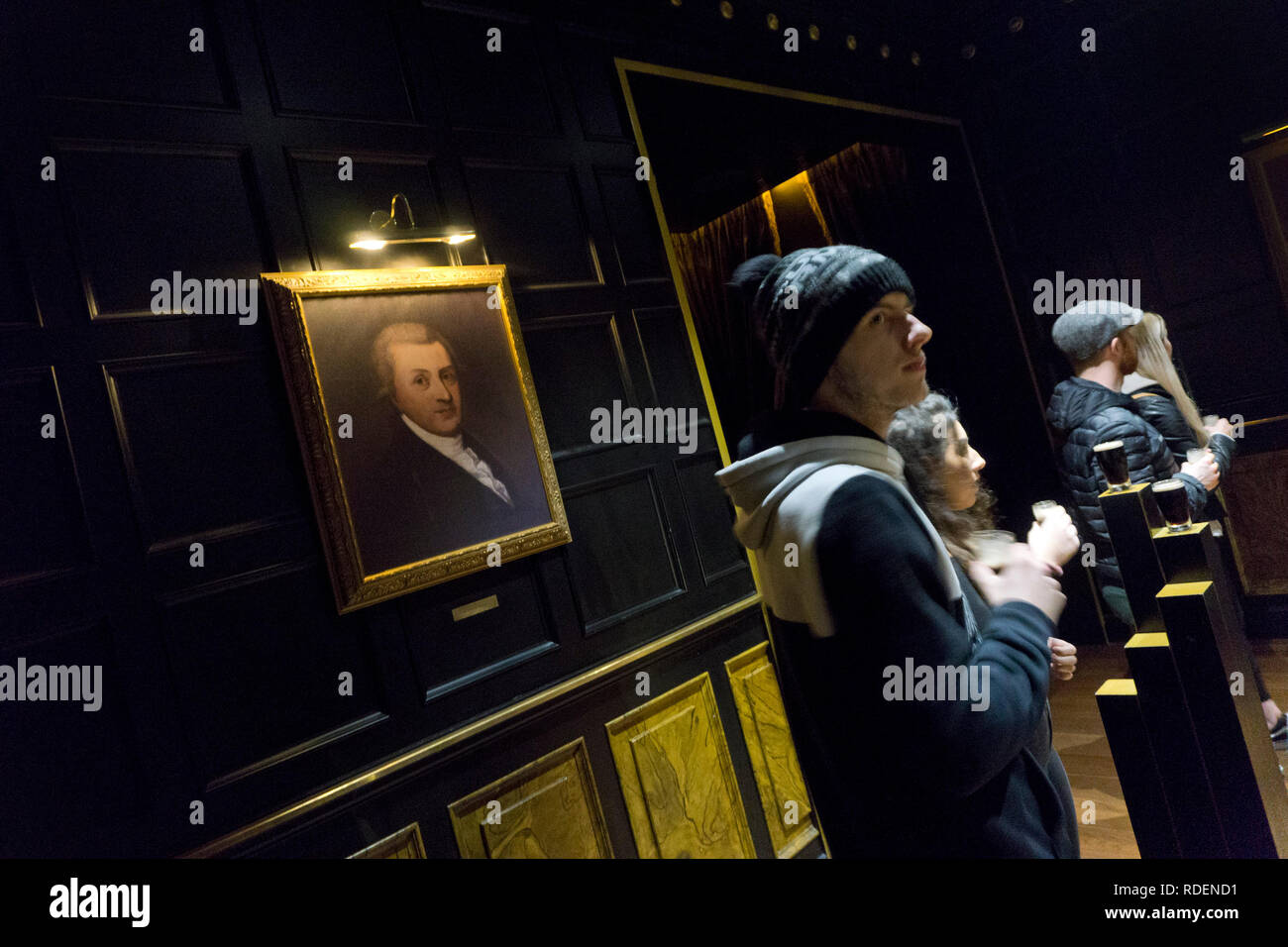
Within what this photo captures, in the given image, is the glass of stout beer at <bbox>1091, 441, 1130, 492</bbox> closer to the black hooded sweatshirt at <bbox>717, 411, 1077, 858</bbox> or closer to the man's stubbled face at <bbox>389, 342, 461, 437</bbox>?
the black hooded sweatshirt at <bbox>717, 411, 1077, 858</bbox>

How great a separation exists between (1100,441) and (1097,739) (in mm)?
1828

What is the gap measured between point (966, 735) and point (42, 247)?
2.22 meters

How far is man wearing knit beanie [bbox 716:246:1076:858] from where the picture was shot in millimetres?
1035

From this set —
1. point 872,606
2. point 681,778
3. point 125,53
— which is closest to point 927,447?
point 872,606

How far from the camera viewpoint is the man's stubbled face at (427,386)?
8.12 ft

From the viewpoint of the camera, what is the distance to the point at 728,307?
580 cm

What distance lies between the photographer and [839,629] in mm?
1069

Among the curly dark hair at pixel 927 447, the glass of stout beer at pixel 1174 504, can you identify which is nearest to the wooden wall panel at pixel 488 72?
the curly dark hair at pixel 927 447

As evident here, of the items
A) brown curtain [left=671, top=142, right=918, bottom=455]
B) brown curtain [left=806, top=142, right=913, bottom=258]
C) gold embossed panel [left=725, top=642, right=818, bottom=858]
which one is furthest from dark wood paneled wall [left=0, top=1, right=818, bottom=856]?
brown curtain [left=806, top=142, right=913, bottom=258]

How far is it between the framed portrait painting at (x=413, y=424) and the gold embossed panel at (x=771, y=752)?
1003 mm

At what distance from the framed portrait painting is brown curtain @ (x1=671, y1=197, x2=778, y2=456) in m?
3.05

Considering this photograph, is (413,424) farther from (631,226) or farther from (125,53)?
(631,226)
